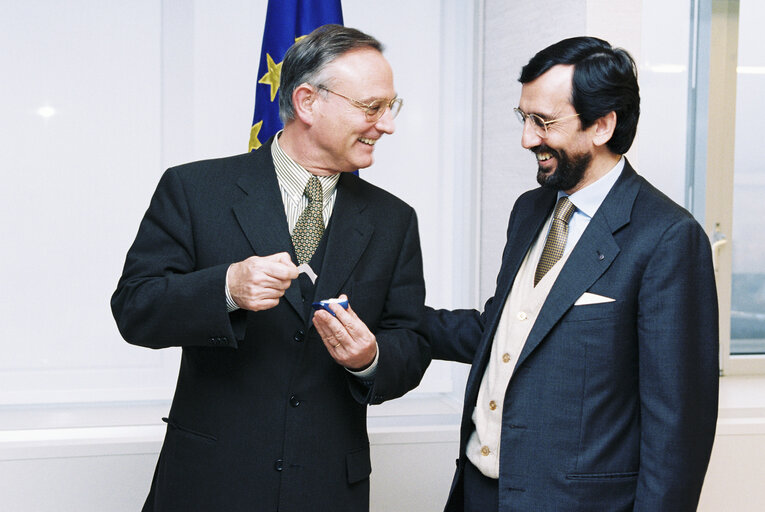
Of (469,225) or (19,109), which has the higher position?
(19,109)

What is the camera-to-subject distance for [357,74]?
1896 mm

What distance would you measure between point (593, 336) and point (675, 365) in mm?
177

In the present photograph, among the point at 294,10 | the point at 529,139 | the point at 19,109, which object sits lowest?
the point at 529,139

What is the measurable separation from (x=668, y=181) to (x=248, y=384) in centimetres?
255

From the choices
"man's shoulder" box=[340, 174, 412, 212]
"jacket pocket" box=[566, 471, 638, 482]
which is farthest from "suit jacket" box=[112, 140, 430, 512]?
"jacket pocket" box=[566, 471, 638, 482]

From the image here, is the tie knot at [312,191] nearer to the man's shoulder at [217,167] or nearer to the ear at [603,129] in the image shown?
the man's shoulder at [217,167]

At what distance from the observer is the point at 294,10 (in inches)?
125

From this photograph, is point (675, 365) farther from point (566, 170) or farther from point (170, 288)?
point (170, 288)

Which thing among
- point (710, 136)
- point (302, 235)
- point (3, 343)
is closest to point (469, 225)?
point (710, 136)

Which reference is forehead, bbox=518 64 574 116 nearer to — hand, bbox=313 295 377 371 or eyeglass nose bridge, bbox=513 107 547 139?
eyeglass nose bridge, bbox=513 107 547 139

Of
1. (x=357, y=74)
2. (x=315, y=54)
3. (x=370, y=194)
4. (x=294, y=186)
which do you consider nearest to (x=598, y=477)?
(x=370, y=194)

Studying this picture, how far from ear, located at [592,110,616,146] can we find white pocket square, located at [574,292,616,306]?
38 centimetres

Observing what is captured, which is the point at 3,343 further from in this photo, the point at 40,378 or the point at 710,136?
the point at 710,136

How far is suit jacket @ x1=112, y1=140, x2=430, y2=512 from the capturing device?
1794mm
